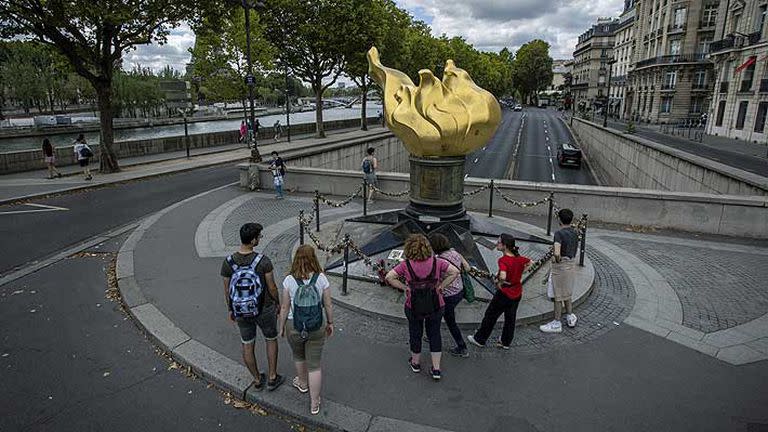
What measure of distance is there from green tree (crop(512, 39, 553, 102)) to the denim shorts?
428ft

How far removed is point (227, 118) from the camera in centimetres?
10206

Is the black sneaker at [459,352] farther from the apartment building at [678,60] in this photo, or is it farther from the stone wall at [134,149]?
the apartment building at [678,60]

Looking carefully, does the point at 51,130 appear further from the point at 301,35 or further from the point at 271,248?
the point at 271,248

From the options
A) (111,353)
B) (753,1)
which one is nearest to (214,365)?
(111,353)

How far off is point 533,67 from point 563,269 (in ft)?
427

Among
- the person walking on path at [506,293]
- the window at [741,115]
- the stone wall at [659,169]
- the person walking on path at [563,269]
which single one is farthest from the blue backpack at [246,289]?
the window at [741,115]

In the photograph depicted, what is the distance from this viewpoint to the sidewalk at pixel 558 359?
15.9ft

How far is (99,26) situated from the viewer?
18.6 m

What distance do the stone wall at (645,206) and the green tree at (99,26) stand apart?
12936 millimetres

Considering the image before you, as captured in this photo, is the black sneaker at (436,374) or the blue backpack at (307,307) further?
the black sneaker at (436,374)

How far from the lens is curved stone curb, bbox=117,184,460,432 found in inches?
186

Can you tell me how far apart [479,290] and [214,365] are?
4293mm

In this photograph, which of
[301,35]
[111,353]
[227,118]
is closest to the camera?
[111,353]

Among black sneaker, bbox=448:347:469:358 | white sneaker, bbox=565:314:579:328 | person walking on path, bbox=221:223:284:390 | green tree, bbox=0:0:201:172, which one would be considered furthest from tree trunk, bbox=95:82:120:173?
white sneaker, bbox=565:314:579:328
